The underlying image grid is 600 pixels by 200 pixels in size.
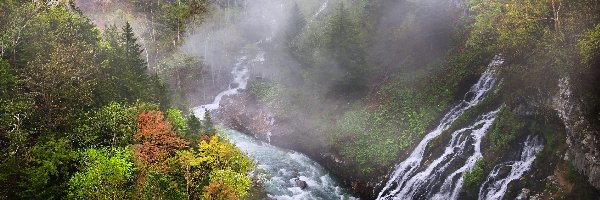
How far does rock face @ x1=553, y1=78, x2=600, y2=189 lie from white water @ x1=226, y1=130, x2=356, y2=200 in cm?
1955

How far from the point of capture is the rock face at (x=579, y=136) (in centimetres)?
2673

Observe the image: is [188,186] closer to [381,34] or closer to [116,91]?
[116,91]

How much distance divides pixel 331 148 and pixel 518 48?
72.9 ft

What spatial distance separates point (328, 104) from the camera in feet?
183

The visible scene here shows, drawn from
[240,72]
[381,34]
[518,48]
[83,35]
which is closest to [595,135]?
[518,48]

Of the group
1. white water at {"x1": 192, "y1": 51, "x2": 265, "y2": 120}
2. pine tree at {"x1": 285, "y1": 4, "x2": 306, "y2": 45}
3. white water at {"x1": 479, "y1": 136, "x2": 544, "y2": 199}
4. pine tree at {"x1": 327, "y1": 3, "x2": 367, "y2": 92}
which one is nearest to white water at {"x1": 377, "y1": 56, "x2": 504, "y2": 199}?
white water at {"x1": 479, "y1": 136, "x2": 544, "y2": 199}

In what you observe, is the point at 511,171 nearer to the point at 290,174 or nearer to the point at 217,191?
the point at 290,174

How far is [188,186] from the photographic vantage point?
98.2ft

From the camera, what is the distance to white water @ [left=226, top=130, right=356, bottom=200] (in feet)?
136

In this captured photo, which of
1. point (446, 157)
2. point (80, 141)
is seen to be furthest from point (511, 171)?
point (80, 141)

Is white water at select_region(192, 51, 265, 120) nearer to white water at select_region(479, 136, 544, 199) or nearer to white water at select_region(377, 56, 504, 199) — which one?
white water at select_region(377, 56, 504, 199)

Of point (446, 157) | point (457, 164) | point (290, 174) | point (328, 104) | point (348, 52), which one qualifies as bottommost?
point (457, 164)

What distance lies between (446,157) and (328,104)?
20.8 metres

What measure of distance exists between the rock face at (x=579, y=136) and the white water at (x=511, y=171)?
3032 millimetres
